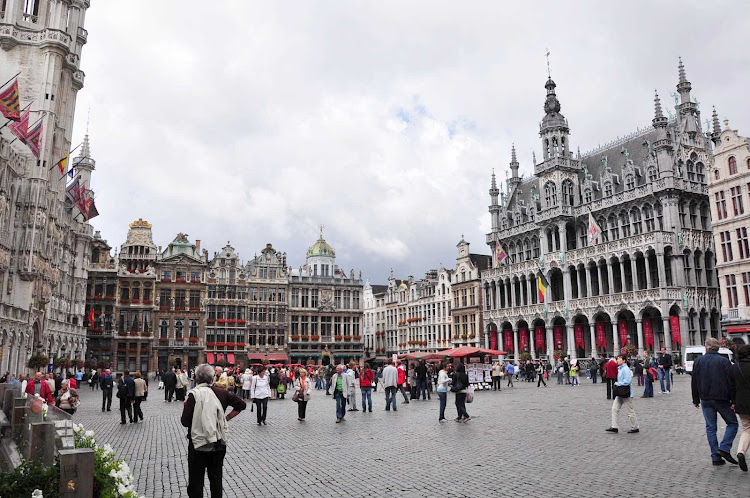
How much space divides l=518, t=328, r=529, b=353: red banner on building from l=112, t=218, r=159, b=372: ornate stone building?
42076 mm

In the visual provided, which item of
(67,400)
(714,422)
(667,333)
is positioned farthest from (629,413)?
(667,333)

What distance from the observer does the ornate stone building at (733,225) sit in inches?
1582

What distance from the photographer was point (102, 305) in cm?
6544

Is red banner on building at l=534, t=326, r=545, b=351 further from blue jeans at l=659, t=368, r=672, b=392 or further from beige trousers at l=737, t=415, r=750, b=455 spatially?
beige trousers at l=737, t=415, r=750, b=455

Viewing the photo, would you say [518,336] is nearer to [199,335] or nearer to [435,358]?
[435,358]

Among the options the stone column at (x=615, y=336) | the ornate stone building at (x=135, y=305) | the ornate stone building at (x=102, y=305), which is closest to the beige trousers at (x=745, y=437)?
the stone column at (x=615, y=336)

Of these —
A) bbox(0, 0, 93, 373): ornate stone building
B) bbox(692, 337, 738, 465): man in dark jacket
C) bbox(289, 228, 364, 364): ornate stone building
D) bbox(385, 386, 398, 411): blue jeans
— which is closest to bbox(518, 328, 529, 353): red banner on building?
bbox(289, 228, 364, 364): ornate stone building

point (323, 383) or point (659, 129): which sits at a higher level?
point (659, 129)

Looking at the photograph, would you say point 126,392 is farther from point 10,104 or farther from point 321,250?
point 321,250

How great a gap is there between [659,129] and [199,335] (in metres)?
54.3

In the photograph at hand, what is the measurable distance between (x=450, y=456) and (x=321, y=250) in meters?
70.8

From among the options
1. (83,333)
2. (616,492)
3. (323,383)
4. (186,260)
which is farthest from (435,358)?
(186,260)

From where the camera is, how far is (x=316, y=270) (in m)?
80.2

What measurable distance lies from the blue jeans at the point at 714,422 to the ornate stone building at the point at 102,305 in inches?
2601
